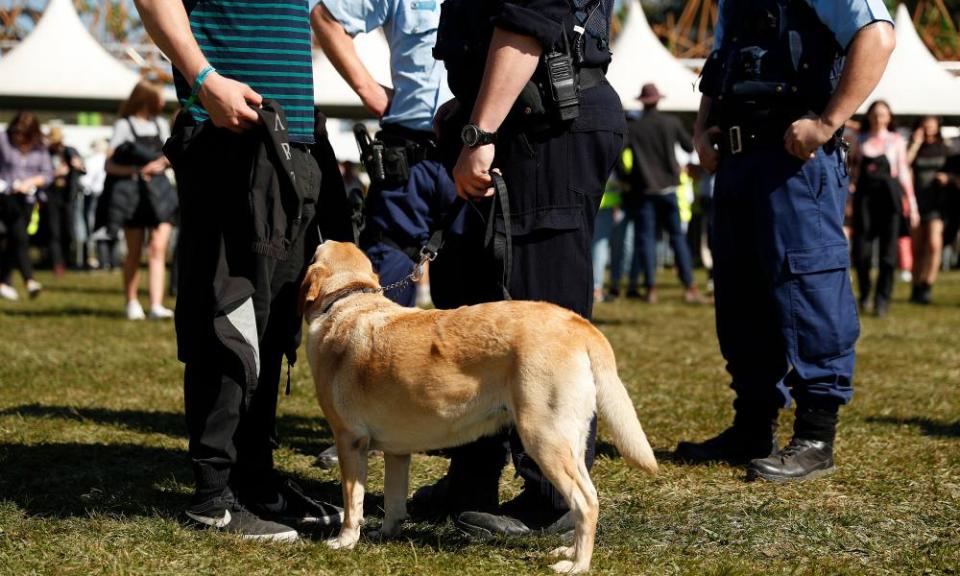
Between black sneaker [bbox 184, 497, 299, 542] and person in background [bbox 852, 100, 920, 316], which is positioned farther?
person in background [bbox 852, 100, 920, 316]

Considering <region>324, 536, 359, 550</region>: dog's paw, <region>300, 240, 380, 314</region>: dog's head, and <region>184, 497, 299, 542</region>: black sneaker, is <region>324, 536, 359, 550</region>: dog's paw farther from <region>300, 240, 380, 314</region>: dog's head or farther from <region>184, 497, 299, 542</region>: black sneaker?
<region>300, 240, 380, 314</region>: dog's head

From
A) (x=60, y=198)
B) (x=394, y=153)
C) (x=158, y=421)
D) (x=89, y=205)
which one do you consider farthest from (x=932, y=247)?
(x=89, y=205)

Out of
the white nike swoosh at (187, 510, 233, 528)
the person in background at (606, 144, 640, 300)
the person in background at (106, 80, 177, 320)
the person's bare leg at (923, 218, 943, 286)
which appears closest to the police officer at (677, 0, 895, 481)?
the white nike swoosh at (187, 510, 233, 528)

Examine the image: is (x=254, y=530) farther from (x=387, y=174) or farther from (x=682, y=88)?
(x=682, y=88)

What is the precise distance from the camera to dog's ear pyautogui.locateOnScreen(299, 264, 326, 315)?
11.1ft

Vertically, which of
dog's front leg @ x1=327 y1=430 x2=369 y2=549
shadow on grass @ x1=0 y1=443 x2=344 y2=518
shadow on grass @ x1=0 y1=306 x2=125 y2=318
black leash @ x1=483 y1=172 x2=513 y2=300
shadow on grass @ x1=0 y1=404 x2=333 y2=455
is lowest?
shadow on grass @ x1=0 y1=306 x2=125 y2=318

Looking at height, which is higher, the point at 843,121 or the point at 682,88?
the point at 682,88

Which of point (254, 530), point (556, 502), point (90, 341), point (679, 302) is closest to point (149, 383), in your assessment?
point (90, 341)

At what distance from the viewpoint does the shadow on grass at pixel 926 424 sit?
5121mm

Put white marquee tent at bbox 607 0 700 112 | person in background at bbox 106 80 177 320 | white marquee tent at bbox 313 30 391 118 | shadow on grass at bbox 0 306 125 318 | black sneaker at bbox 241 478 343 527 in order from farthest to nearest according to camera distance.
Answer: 1. white marquee tent at bbox 607 0 700 112
2. white marquee tent at bbox 313 30 391 118
3. shadow on grass at bbox 0 306 125 318
4. person in background at bbox 106 80 177 320
5. black sneaker at bbox 241 478 343 527

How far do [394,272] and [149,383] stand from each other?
2.47 meters

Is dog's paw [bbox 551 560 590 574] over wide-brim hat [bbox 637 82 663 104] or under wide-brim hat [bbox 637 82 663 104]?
under

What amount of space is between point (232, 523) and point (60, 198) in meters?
13.4

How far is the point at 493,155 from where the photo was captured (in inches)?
128
